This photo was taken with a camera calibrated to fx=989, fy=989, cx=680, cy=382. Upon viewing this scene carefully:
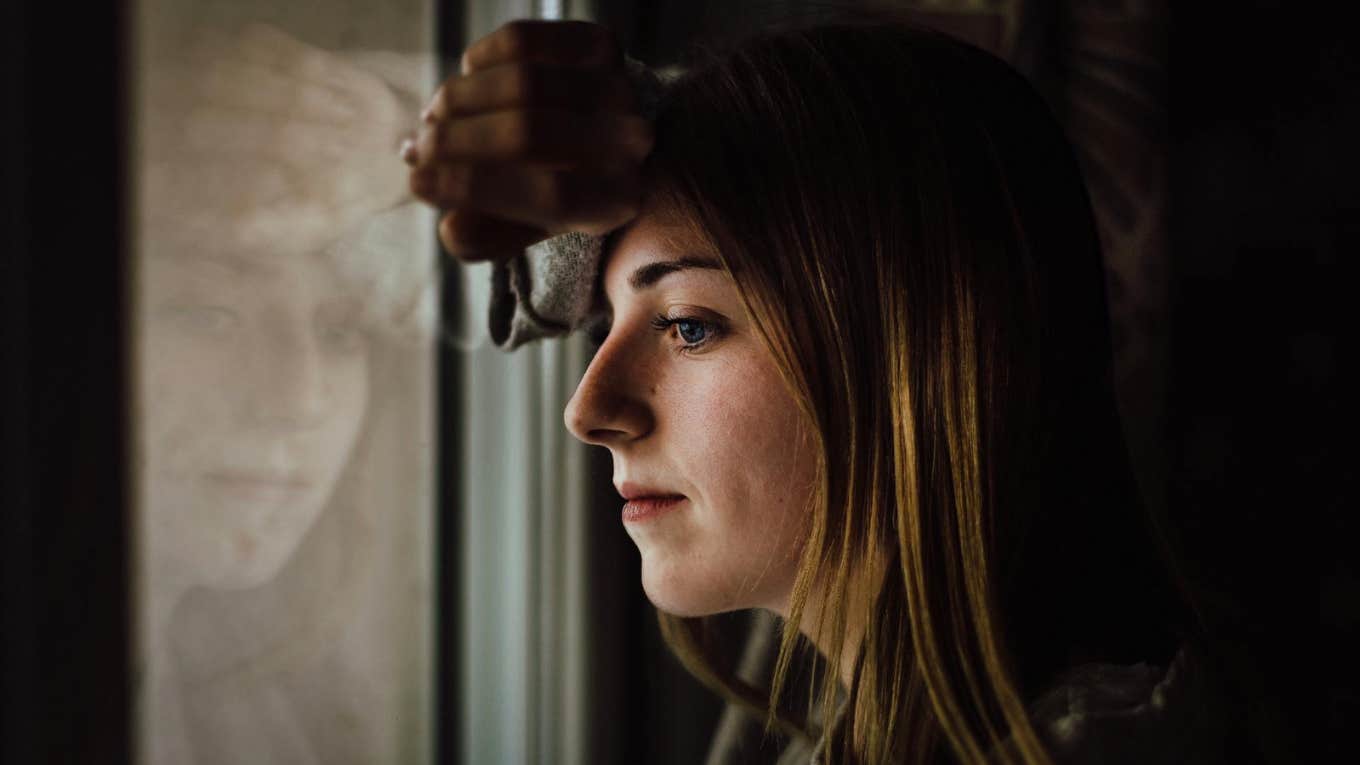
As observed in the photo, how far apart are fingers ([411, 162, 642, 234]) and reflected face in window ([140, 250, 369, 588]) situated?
0.60ft

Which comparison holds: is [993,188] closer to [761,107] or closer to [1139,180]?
[761,107]

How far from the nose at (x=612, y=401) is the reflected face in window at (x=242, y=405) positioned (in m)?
0.20

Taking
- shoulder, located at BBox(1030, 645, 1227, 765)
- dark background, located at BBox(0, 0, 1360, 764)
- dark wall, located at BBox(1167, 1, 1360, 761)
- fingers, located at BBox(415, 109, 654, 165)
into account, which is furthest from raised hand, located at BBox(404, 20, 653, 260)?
dark wall, located at BBox(1167, 1, 1360, 761)

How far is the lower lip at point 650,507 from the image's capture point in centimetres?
78

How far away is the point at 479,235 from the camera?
58cm

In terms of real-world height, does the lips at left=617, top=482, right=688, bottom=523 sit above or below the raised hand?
below

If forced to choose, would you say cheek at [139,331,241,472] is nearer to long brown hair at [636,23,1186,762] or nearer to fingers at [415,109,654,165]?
fingers at [415,109,654,165]

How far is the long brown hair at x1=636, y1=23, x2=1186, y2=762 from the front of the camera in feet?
2.39

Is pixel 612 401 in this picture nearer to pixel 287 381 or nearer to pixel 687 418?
pixel 687 418

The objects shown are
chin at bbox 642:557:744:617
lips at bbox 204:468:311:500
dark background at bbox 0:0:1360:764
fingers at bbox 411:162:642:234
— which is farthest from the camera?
dark background at bbox 0:0:1360:764

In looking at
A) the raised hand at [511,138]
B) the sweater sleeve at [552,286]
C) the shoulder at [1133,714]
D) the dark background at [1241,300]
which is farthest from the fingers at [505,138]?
the dark background at [1241,300]

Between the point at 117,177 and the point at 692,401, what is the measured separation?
40cm

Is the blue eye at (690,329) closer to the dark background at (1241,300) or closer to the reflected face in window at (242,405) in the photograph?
the reflected face in window at (242,405)

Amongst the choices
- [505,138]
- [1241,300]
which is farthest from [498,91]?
[1241,300]
